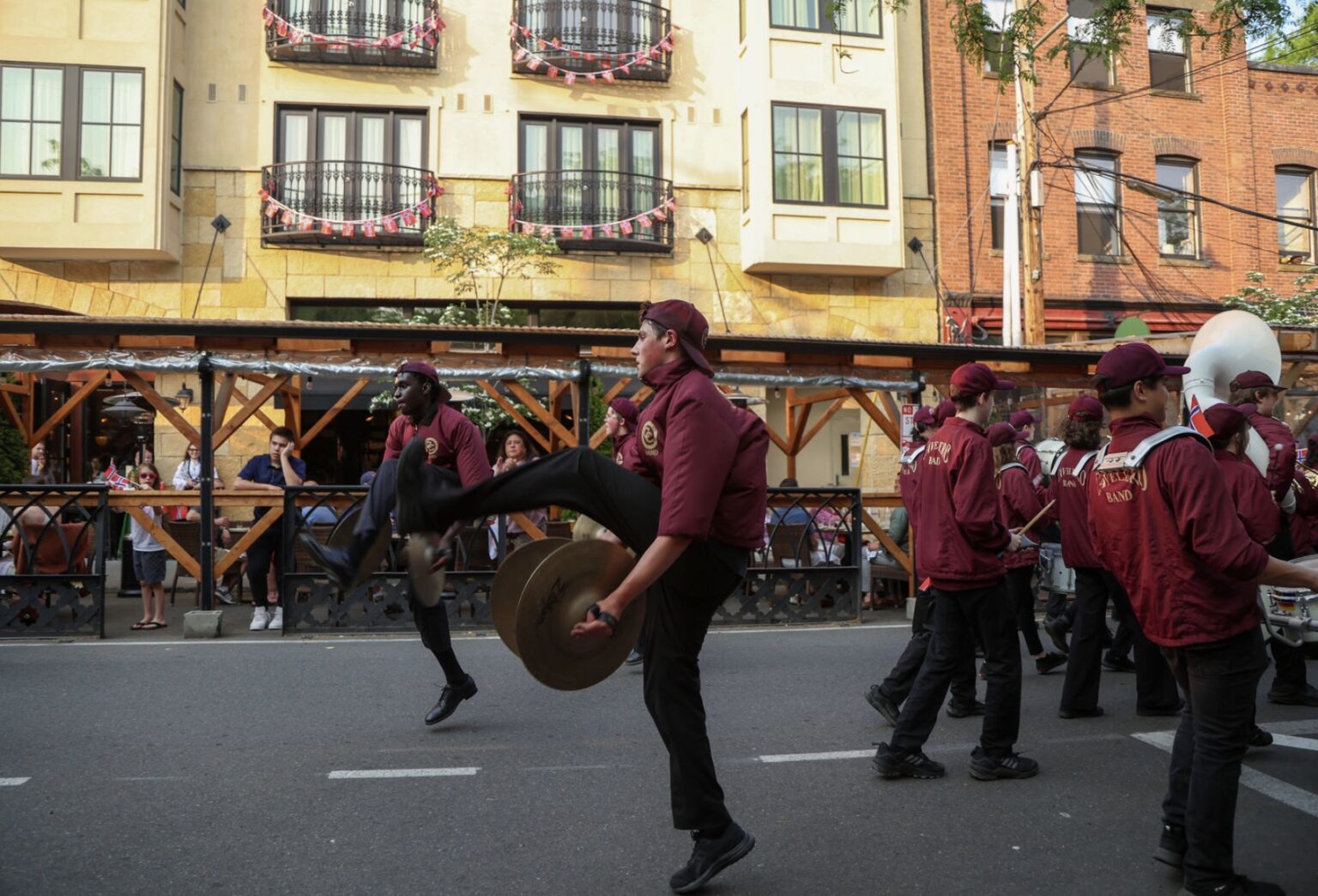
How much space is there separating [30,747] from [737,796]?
3743 millimetres

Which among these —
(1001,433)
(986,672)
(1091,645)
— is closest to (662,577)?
(986,672)

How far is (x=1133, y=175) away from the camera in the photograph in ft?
69.5

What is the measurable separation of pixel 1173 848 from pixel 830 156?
56.7 feet

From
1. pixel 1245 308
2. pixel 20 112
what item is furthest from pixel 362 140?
pixel 1245 308

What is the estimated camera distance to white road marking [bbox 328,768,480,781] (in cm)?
539

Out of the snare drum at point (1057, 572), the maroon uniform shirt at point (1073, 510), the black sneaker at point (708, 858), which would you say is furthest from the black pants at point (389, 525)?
the snare drum at point (1057, 572)

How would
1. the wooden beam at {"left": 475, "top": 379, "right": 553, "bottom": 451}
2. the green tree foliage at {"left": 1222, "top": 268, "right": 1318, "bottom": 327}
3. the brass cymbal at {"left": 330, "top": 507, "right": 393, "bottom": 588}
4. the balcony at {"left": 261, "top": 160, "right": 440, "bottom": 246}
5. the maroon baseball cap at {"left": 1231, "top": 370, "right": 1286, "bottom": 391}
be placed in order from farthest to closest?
the green tree foliage at {"left": 1222, "top": 268, "right": 1318, "bottom": 327} < the balcony at {"left": 261, "top": 160, "right": 440, "bottom": 246} < the wooden beam at {"left": 475, "top": 379, "right": 553, "bottom": 451} < the maroon baseball cap at {"left": 1231, "top": 370, "right": 1286, "bottom": 391} < the brass cymbal at {"left": 330, "top": 507, "right": 393, "bottom": 588}

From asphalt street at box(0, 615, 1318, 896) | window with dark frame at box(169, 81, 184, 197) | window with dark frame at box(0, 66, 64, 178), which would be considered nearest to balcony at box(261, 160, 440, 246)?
window with dark frame at box(169, 81, 184, 197)

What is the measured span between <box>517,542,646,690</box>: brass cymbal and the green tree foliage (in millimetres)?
19374

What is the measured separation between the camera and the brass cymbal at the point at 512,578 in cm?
374

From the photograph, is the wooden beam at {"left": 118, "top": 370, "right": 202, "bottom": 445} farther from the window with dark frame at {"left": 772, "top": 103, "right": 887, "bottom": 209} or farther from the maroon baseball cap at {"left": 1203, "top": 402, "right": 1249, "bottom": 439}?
the window with dark frame at {"left": 772, "top": 103, "right": 887, "bottom": 209}

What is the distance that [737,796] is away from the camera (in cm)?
506

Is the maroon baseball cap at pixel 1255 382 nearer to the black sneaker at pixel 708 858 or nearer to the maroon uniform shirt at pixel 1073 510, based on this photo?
the maroon uniform shirt at pixel 1073 510

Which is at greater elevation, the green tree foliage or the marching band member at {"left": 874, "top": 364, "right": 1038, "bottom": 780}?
the green tree foliage
